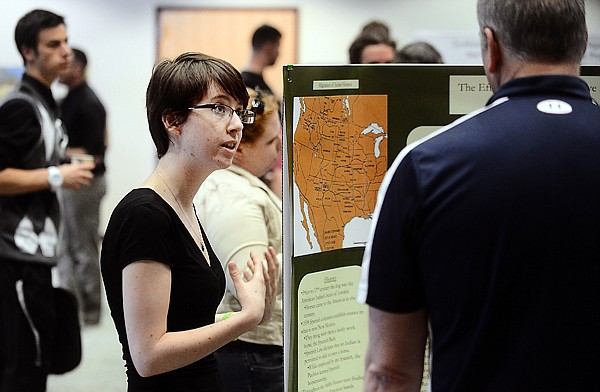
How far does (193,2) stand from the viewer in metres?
8.26

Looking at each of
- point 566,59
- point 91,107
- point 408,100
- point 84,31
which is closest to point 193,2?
point 84,31

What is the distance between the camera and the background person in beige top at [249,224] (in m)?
2.04

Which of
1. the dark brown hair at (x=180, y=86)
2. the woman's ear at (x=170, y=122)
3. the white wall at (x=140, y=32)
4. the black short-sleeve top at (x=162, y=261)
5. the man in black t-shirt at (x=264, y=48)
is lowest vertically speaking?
the black short-sleeve top at (x=162, y=261)

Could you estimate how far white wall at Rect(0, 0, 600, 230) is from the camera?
8172mm

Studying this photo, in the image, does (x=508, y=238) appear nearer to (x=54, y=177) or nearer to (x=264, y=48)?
(x=54, y=177)

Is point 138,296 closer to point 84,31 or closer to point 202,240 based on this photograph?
point 202,240

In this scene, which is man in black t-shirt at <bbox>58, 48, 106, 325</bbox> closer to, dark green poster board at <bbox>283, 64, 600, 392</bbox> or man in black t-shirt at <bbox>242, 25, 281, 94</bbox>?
man in black t-shirt at <bbox>242, 25, 281, 94</bbox>

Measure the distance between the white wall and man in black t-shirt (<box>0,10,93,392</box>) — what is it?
4.99 meters

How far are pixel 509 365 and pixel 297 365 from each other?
653 mm

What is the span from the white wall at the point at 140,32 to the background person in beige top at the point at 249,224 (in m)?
6.21

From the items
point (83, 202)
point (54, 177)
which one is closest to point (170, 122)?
point (54, 177)

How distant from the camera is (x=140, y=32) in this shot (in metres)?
8.28

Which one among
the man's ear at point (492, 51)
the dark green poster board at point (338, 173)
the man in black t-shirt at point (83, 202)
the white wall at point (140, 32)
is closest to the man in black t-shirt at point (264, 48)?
the man in black t-shirt at point (83, 202)

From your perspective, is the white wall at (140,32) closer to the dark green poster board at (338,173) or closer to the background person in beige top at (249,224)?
the background person in beige top at (249,224)
